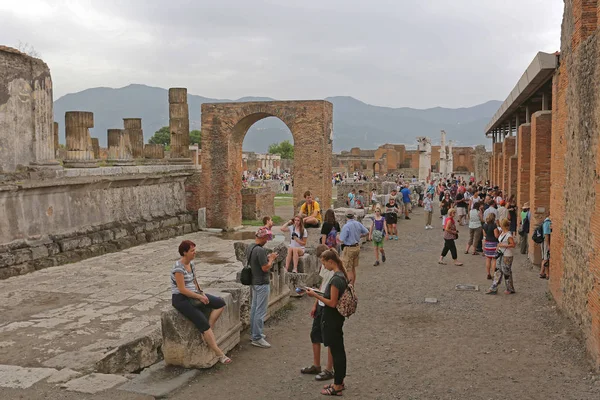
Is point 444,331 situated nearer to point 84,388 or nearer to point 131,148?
point 84,388

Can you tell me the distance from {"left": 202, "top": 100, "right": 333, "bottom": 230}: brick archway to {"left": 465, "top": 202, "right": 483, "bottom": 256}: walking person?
7.02 m

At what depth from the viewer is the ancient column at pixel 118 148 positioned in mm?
18422

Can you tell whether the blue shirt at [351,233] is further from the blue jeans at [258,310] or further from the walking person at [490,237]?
the blue jeans at [258,310]

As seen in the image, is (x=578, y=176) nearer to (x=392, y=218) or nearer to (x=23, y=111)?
(x=392, y=218)

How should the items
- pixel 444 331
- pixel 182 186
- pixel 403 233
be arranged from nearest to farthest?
pixel 444 331 < pixel 403 233 < pixel 182 186

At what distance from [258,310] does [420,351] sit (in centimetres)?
203

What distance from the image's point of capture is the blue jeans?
→ 24.7ft

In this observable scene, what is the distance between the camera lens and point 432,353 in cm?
715

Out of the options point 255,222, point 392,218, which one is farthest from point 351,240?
point 255,222

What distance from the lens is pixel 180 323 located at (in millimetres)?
6371

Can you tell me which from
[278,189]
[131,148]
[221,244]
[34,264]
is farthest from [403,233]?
[278,189]

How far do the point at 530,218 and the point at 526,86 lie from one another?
2.88 m

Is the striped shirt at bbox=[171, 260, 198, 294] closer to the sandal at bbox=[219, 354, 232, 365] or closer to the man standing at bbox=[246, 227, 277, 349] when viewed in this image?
the sandal at bbox=[219, 354, 232, 365]

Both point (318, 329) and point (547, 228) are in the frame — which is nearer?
point (318, 329)
